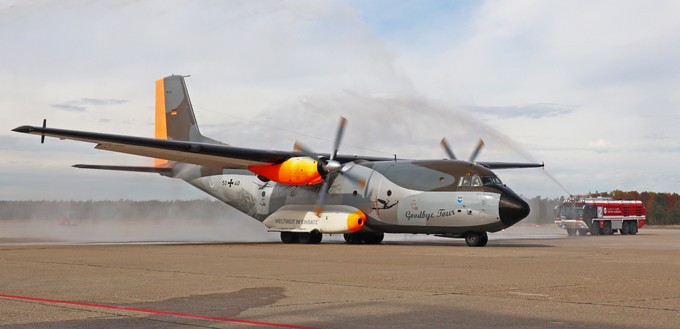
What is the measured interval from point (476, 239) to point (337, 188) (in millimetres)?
6352

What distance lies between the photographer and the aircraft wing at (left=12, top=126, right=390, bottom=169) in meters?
26.8

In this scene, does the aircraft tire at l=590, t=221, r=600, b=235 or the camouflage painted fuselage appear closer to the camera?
the camouflage painted fuselage

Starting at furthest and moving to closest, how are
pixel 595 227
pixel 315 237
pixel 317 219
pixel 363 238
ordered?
pixel 595 227, pixel 363 238, pixel 315 237, pixel 317 219

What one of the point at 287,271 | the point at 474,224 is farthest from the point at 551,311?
the point at 474,224

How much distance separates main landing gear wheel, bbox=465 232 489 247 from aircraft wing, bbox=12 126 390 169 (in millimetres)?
7820

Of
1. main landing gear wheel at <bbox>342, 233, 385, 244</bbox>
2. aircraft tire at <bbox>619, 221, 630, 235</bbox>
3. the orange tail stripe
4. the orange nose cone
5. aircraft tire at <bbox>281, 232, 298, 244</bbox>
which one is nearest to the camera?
the orange nose cone

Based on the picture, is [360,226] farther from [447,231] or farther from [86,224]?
[86,224]

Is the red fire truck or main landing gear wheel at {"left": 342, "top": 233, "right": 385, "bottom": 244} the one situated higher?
the red fire truck

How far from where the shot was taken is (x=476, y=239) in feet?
91.6

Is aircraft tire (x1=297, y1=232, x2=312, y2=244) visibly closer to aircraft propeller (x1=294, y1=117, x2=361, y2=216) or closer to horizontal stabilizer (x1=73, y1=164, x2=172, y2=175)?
aircraft propeller (x1=294, y1=117, x2=361, y2=216)

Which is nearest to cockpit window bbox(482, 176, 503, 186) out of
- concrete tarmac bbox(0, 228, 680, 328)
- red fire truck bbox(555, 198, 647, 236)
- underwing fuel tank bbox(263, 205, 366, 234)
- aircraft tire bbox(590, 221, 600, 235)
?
underwing fuel tank bbox(263, 205, 366, 234)

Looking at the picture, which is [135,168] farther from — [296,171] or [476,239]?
[476,239]

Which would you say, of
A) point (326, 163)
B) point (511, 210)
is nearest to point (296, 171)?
point (326, 163)

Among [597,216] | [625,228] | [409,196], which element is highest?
[409,196]
